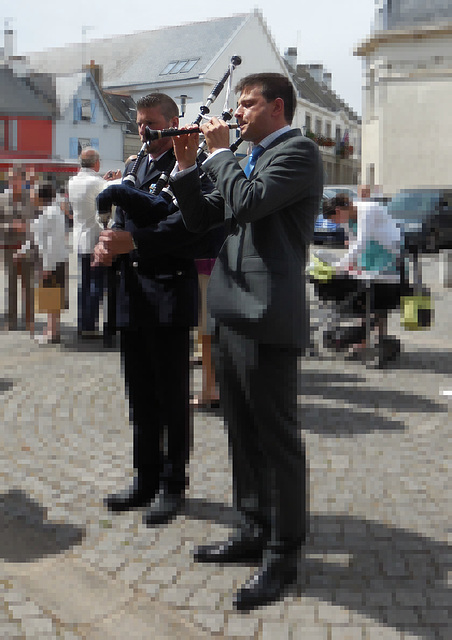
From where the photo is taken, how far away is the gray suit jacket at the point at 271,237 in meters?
3.60

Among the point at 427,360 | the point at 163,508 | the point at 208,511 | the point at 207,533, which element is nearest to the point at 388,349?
the point at 427,360

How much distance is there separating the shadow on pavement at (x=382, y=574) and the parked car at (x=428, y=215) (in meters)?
15.5

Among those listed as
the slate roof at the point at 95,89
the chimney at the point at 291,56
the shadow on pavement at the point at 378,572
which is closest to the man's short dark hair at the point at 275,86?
the shadow on pavement at the point at 378,572

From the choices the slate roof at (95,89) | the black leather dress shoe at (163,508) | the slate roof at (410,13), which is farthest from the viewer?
the slate roof at (95,89)

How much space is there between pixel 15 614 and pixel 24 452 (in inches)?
93.3

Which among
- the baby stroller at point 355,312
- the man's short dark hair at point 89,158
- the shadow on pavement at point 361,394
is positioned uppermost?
the man's short dark hair at point 89,158

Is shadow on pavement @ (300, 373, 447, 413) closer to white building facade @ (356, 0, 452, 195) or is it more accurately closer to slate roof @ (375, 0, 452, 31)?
white building facade @ (356, 0, 452, 195)

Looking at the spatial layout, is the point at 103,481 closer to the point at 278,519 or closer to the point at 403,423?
the point at 278,519

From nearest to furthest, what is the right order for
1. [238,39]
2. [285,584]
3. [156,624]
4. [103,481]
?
[156,624] → [285,584] → [103,481] → [238,39]

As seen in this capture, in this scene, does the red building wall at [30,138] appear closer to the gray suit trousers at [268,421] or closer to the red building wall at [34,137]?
the red building wall at [34,137]

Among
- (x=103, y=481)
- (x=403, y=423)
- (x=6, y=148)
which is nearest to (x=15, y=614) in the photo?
(x=103, y=481)

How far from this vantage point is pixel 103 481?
5.34 m

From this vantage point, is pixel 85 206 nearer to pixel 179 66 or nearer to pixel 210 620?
pixel 210 620

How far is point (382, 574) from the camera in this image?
396cm
